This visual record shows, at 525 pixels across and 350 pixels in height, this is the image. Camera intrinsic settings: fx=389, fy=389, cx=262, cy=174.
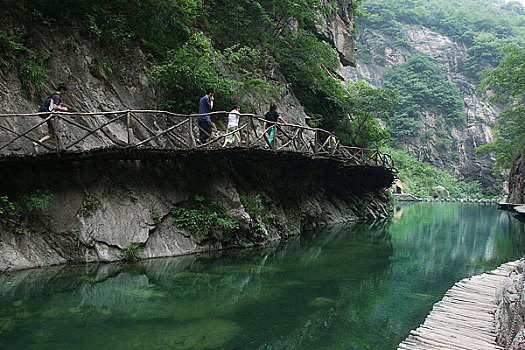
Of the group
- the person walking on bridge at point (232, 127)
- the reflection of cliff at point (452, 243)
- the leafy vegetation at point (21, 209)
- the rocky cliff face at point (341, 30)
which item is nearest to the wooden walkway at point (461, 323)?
the reflection of cliff at point (452, 243)

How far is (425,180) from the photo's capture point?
53.1 m

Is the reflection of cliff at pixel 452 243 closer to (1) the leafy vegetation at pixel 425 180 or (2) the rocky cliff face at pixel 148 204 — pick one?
(2) the rocky cliff face at pixel 148 204

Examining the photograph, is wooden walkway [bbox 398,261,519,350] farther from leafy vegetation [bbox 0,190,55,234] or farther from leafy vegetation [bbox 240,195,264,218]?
leafy vegetation [bbox 0,190,55,234]

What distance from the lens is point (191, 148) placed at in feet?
34.9

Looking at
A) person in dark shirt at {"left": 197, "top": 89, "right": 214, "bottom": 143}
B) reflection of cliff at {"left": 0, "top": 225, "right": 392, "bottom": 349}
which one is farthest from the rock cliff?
reflection of cliff at {"left": 0, "top": 225, "right": 392, "bottom": 349}

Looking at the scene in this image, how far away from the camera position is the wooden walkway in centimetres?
467

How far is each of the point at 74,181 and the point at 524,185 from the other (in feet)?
92.5

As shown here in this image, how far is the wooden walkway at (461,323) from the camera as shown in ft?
15.3

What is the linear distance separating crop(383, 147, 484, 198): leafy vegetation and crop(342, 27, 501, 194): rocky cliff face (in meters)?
2.26

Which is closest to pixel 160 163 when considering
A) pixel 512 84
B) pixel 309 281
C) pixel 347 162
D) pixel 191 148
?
pixel 191 148

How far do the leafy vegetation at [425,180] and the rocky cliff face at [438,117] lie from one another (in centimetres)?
226

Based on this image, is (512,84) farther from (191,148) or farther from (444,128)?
(444,128)

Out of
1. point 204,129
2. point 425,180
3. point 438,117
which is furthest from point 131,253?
point 438,117

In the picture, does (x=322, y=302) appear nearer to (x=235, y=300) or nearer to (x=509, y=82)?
(x=235, y=300)
